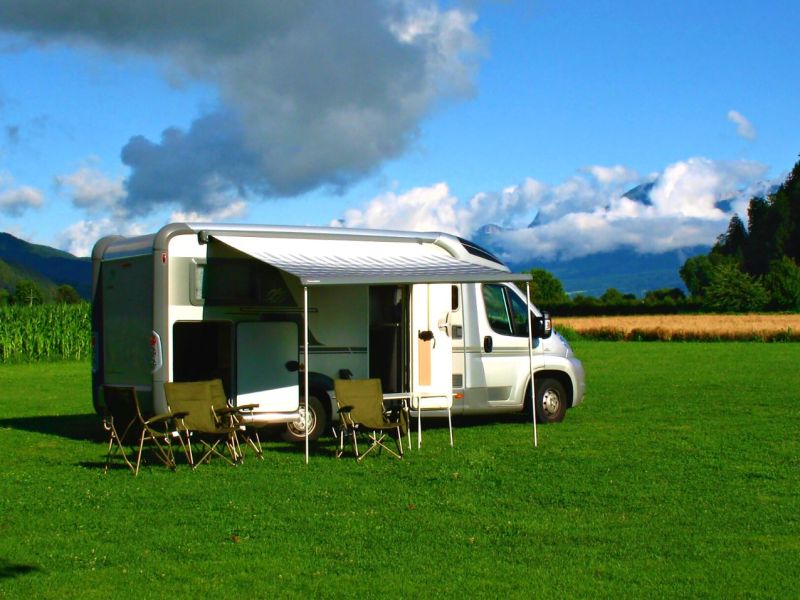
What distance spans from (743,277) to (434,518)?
81047mm

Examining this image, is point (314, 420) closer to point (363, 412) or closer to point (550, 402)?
point (363, 412)

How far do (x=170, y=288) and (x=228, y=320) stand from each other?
0.78 m

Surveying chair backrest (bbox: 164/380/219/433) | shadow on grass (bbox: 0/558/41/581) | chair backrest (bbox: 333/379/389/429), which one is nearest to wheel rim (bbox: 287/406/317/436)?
chair backrest (bbox: 333/379/389/429)

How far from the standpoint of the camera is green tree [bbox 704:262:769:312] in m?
82.8

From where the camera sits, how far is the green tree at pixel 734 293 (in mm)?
82812

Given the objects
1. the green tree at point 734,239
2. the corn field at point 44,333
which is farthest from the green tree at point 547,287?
the corn field at point 44,333

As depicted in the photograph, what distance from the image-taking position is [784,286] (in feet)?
289

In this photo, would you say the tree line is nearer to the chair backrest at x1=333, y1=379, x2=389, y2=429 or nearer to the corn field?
the corn field

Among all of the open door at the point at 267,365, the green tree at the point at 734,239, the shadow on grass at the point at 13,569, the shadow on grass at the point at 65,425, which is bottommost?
the shadow on grass at the point at 13,569

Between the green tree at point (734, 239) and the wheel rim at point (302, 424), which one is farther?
the green tree at point (734, 239)

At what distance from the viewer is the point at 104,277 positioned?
1426 centimetres

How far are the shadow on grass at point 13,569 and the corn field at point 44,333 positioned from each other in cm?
2809

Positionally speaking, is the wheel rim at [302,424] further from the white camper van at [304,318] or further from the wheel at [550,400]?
the wheel at [550,400]

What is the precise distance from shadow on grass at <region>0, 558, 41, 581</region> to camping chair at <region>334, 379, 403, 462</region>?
5.40 m
